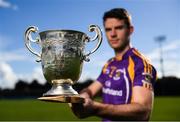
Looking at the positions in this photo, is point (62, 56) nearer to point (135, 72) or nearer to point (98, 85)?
point (135, 72)

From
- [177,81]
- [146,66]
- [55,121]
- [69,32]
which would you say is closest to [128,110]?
[146,66]

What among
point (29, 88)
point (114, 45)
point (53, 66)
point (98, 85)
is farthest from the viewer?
point (29, 88)

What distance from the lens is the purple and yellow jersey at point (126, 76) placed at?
209 centimetres

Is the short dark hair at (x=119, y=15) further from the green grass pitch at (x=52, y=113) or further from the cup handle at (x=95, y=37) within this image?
the green grass pitch at (x=52, y=113)

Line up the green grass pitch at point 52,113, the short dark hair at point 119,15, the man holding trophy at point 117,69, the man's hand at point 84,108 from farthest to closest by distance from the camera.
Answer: the green grass pitch at point 52,113 < the short dark hair at point 119,15 < the man holding trophy at point 117,69 < the man's hand at point 84,108

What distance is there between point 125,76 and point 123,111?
0.45 m

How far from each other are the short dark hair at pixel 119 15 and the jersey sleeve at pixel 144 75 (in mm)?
240

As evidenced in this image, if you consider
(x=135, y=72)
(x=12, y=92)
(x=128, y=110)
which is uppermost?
(x=135, y=72)

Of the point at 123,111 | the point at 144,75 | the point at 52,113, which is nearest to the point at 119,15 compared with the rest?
the point at 144,75

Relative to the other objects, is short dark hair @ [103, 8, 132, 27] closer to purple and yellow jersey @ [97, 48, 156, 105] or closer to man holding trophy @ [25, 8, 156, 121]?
man holding trophy @ [25, 8, 156, 121]

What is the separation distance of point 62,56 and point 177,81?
4059cm

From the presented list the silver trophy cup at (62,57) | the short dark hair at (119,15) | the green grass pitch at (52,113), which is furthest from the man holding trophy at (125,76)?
the green grass pitch at (52,113)

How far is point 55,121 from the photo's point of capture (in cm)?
1805

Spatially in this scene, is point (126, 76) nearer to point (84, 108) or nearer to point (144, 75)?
point (144, 75)
